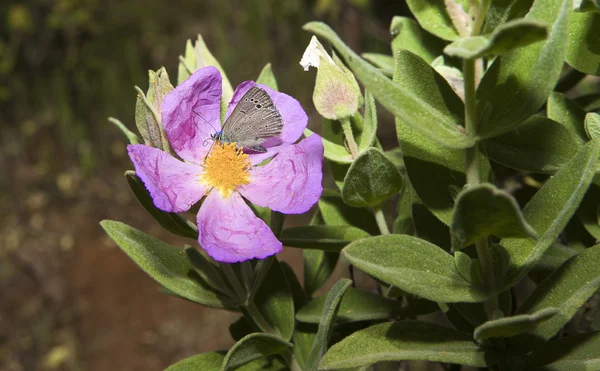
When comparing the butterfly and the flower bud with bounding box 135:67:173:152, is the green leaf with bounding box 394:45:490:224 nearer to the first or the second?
the butterfly

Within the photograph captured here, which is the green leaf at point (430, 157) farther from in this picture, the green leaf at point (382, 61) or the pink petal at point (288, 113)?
the green leaf at point (382, 61)

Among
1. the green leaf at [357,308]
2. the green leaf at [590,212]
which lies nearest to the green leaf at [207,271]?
the green leaf at [357,308]

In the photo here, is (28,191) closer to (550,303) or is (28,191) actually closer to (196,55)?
(196,55)

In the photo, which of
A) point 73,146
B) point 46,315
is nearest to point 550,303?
point 46,315

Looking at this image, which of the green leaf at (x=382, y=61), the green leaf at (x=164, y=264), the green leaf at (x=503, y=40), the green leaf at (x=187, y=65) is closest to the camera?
the green leaf at (x=503, y=40)

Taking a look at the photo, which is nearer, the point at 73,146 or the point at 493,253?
the point at 493,253

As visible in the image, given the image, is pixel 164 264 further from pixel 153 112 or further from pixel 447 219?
pixel 447 219
